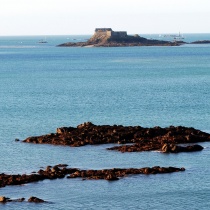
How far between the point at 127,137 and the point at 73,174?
13.5 metres

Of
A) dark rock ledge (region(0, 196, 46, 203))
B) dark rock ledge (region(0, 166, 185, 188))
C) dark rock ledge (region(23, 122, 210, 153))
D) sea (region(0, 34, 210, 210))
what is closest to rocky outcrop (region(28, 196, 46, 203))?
dark rock ledge (region(0, 196, 46, 203))

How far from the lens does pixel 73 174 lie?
5300 cm

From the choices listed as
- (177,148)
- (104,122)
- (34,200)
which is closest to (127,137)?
(177,148)

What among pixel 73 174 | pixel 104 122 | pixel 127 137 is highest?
pixel 127 137

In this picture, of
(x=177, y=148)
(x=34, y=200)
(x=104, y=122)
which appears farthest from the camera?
(x=104, y=122)

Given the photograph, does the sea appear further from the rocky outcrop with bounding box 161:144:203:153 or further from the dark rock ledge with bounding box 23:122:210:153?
the dark rock ledge with bounding box 23:122:210:153

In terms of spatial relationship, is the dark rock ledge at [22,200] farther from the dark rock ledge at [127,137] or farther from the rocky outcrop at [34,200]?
the dark rock ledge at [127,137]

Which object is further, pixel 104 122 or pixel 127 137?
pixel 104 122

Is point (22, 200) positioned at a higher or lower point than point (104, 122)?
lower

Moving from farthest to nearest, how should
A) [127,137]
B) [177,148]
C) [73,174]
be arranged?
[127,137] < [177,148] < [73,174]

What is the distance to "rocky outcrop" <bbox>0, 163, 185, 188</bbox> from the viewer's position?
5134 cm

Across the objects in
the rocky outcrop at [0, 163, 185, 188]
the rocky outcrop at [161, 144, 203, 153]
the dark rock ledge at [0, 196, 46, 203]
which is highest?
the rocky outcrop at [161, 144, 203, 153]

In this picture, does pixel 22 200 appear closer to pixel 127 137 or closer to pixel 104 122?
pixel 127 137

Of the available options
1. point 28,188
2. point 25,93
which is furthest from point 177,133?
point 25,93
